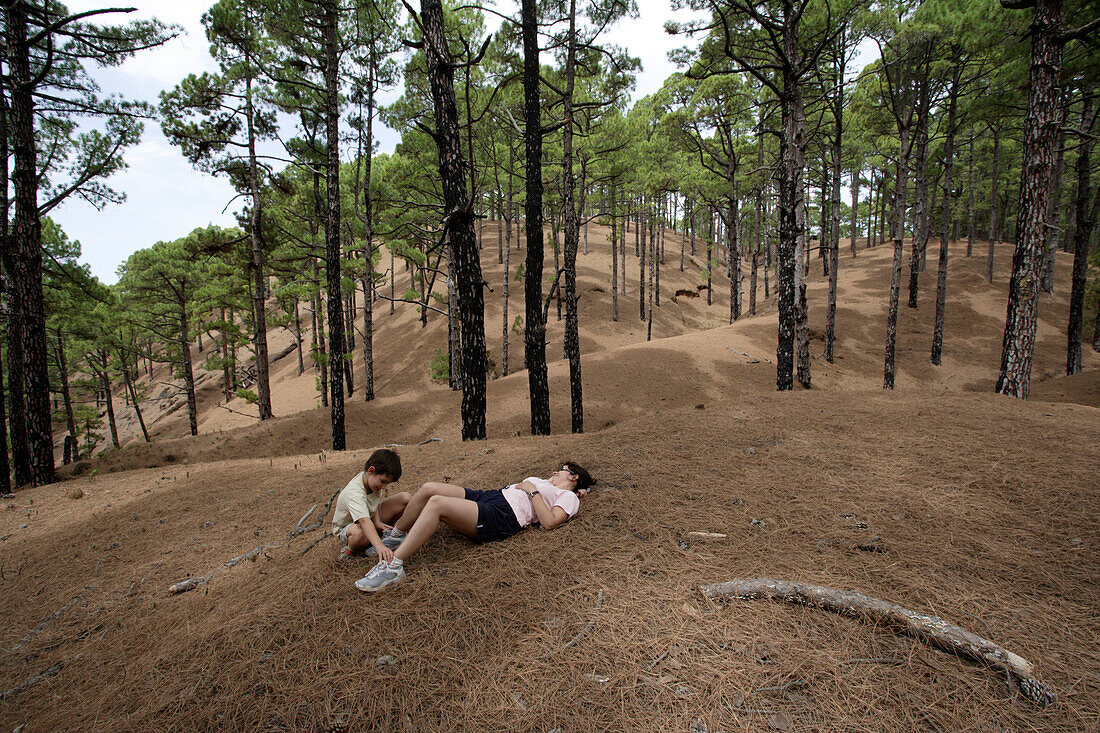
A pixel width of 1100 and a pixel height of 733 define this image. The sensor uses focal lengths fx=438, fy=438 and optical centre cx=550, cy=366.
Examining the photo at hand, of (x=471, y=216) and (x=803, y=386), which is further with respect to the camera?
(x=803, y=386)

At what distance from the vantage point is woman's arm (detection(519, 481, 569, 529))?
354 centimetres

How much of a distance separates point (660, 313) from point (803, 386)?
16199mm

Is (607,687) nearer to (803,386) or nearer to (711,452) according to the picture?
(711,452)

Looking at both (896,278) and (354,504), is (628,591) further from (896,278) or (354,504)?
(896,278)

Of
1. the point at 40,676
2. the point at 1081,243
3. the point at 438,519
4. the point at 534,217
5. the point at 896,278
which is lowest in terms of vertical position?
the point at 40,676

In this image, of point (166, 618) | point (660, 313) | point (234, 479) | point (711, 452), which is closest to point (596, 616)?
point (711, 452)

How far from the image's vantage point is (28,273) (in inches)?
325

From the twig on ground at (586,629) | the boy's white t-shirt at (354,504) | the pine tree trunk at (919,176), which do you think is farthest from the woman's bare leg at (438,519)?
the pine tree trunk at (919,176)

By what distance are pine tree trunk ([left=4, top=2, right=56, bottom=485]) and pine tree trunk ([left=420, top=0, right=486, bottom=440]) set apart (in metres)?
7.52

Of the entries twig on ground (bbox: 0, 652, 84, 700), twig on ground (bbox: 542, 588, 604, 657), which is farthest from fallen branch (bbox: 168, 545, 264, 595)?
twig on ground (bbox: 542, 588, 604, 657)

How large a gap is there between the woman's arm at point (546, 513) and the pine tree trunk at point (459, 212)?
385 centimetres

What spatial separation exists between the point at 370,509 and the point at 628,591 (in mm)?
2078

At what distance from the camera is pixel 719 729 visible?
190 cm

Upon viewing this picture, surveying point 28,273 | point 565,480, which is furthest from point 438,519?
point 28,273
